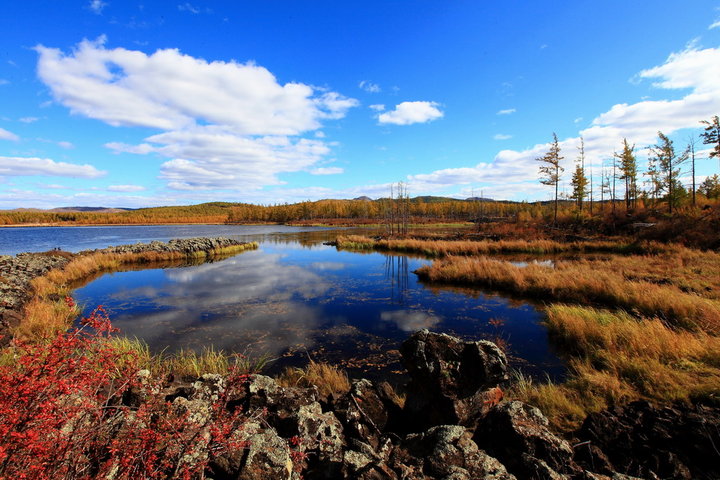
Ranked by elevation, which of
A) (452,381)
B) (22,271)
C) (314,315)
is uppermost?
(22,271)

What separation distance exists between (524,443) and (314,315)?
994 centimetres

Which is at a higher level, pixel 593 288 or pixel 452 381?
pixel 452 381

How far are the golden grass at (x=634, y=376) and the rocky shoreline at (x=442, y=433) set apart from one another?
27.4 inches

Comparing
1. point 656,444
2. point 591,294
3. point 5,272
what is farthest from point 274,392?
point 5,272

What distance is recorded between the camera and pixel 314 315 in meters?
12.9

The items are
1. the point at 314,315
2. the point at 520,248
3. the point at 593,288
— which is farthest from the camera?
the point at 520,248

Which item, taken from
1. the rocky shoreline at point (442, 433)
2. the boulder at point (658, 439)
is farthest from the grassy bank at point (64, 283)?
the boulder at point (658, 439)

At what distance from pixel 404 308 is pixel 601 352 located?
24.6 feet

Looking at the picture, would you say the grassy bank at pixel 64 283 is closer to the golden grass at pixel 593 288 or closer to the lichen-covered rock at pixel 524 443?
the lichen-covered rock at pixel 524 443

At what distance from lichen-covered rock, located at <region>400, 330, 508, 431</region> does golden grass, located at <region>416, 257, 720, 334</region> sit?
6.49 meters

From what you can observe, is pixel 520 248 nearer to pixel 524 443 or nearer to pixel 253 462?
pixel 524 443

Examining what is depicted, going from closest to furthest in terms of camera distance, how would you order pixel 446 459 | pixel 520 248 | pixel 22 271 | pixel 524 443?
pixel 446 459
pixel 524 443
pixel 22 271
pixel 520 248

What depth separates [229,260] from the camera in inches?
1194

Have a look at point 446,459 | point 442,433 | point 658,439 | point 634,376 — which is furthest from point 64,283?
point 634,376
